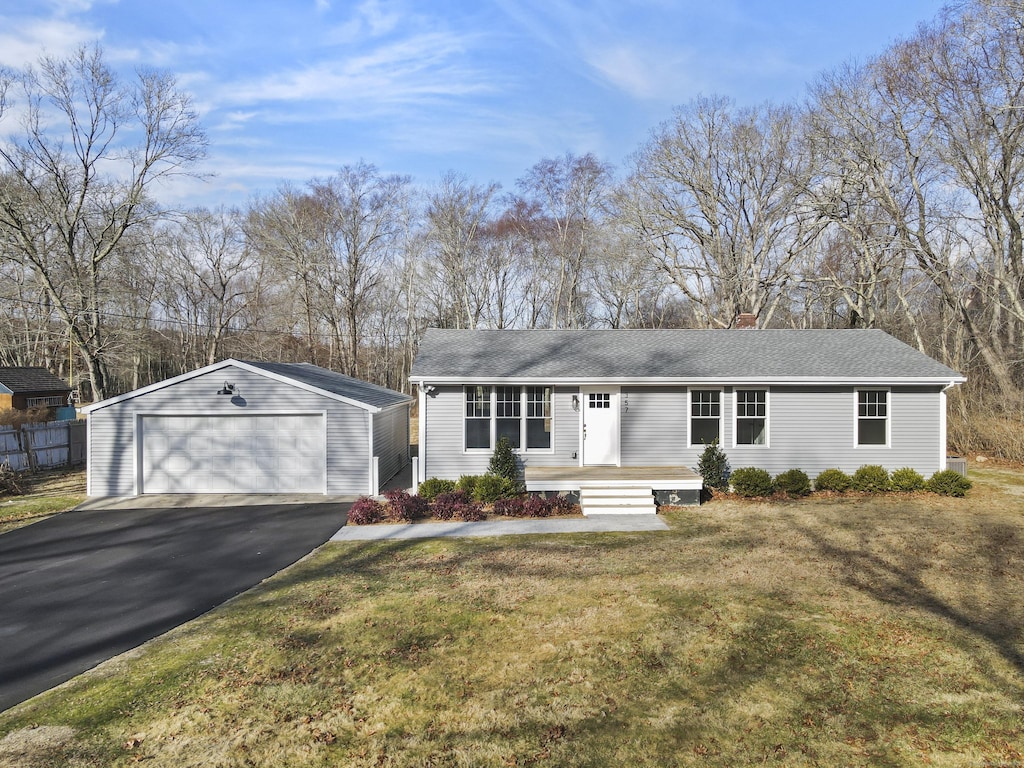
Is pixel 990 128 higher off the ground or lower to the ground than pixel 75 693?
higher

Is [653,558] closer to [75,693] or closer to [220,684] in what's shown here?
[220,684]

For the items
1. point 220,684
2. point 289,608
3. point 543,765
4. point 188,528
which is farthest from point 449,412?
point 543,765

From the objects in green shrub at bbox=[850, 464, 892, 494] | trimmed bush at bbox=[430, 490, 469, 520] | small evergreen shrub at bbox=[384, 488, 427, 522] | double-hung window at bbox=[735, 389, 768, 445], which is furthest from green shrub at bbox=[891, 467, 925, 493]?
small evergreen shrub at bbox=[384, 488, 427, 522]

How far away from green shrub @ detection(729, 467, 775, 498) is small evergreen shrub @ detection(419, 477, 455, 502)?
6372 millimetres

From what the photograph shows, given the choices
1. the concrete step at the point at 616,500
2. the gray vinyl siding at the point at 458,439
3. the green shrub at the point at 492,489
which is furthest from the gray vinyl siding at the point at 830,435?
the green shrub at the point at 492,489

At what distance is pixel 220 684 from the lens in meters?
5.23

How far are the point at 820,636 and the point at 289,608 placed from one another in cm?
595

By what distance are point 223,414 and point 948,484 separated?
54.8ft

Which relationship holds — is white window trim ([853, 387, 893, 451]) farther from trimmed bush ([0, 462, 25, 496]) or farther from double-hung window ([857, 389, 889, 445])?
trimmed bush ([0, 462, 25, 496])

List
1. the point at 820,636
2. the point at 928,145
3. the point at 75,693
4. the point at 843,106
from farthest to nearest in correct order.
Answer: the point at 843,106 < the point at 928,145 < the point at 820,636 < the point at 75,693

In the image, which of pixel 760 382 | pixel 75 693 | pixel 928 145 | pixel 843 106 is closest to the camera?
pixel 75 693

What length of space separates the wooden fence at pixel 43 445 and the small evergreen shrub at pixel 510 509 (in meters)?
13.8

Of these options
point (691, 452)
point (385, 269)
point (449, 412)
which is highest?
point (385, 269)

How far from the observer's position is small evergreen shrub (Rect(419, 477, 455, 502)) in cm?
1274
